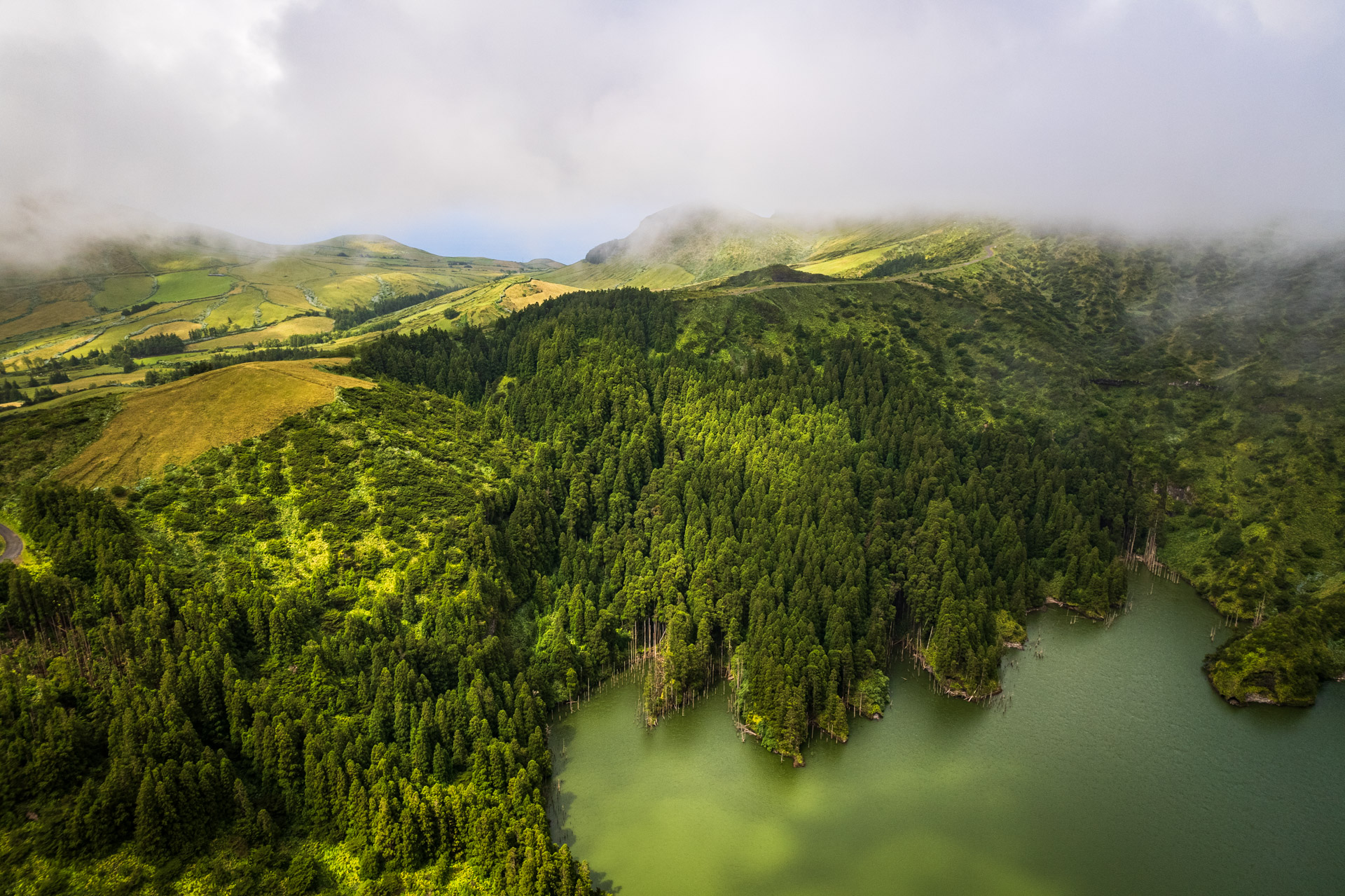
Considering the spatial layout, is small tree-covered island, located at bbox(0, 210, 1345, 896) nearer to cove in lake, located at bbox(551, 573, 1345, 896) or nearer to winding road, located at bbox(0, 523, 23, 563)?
winding road, located at bbox(0, 523, 23, 563)

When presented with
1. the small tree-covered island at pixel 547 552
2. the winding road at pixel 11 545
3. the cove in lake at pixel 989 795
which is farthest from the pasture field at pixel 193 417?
the cove in lake at pixel 989 795

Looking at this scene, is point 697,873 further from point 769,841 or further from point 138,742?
point 138,742

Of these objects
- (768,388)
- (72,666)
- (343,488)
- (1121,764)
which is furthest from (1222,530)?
(72,666)

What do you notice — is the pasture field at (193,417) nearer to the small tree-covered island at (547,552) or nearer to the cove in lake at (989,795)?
the small tree-covered island at (547,552)

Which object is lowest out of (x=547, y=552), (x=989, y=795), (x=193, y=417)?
(x=989, y=795)

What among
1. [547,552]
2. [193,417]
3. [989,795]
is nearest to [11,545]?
[193,417]

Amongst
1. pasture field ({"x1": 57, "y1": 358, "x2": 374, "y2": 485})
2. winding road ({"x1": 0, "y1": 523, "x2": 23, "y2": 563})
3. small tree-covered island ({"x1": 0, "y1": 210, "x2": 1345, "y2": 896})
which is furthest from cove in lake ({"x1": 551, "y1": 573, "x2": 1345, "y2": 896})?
pasture field ({"x1": 57, "y1": 358, "x2": 374, "y2": 485})

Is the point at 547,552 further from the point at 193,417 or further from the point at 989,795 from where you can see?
the point at 989,795
